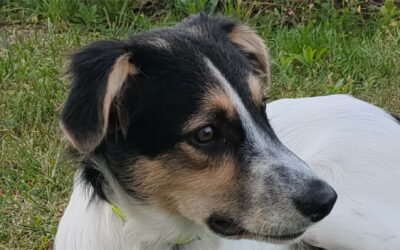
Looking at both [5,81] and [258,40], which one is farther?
[5,81]

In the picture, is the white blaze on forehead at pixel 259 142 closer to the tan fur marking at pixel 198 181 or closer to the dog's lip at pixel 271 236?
the tan fur marking at pixel 198 181

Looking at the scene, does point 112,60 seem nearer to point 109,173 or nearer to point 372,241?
point 109,173

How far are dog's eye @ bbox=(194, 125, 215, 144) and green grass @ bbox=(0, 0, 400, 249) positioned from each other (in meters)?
1.35

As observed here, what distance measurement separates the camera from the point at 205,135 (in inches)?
120

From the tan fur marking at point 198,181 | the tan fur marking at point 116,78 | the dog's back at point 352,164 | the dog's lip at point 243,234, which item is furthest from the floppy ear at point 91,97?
the dog's back at point 352,164

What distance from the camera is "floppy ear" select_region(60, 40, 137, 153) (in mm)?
2906

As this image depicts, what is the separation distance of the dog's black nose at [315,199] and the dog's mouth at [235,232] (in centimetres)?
12

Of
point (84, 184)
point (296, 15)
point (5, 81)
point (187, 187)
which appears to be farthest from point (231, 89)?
point (296, 15)

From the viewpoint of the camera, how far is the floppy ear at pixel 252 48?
3.54 m

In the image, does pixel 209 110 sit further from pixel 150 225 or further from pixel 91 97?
pixel 150 225

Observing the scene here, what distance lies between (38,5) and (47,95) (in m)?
1.73

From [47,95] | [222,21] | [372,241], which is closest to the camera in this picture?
[222,21]

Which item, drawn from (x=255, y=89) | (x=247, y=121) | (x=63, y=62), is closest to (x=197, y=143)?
(x=247, y=121)

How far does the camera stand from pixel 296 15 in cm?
705
